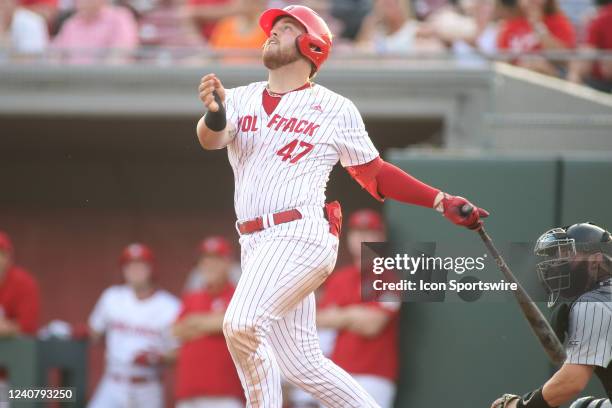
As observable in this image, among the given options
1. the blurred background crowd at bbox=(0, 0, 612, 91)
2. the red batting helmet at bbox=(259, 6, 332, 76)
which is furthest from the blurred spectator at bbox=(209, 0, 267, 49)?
the red batting helmet at bbox=(259, 6, 332, 76)

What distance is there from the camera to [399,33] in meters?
8.73

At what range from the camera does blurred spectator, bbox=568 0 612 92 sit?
8.46 meters

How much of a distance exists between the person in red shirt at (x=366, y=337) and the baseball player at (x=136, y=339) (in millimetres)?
1566

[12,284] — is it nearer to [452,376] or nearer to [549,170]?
[452,376]

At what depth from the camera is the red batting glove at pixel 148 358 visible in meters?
8.56

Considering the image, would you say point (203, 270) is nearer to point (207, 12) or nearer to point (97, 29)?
point (97, 29)

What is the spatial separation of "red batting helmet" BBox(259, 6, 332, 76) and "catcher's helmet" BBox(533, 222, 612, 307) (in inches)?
45.2

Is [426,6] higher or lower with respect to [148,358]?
higher

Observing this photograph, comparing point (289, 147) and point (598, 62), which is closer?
point (289, 147)

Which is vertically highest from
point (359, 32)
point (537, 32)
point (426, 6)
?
point (426, 6)

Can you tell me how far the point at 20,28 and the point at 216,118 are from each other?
5196 mm

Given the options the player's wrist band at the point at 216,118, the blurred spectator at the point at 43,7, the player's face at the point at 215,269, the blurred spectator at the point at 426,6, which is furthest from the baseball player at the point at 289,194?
the blurred spectator at the point at 43,7

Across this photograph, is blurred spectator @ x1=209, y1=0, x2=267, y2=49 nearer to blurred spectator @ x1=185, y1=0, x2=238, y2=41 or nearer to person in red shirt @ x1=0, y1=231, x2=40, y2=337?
blurred spectator @ x1=185, y1=0, x2=238, y2=41

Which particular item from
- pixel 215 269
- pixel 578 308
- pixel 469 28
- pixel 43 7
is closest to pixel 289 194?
pixel 578 308
